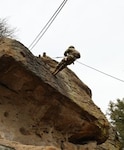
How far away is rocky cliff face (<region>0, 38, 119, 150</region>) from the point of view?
5.82m

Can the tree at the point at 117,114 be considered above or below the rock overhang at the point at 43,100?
above

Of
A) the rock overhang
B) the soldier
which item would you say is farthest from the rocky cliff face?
the soldier

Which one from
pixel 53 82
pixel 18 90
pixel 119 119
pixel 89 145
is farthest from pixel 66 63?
pixel 119 119

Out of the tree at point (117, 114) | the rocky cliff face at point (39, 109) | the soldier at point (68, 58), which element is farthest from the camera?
the tree at point (117, 114)

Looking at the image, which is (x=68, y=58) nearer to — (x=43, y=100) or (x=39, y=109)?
(x=43, y=100)

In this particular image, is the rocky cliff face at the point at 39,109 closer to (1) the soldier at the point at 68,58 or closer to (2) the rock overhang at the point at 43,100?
(2) the rock overhang at the point at 43,100

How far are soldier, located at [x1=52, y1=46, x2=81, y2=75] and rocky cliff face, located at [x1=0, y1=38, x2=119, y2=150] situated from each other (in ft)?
0.67

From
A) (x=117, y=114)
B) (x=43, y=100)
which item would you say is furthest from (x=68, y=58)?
(x=117, y=114)

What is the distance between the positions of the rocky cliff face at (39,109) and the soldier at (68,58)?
20cm

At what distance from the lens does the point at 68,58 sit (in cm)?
679

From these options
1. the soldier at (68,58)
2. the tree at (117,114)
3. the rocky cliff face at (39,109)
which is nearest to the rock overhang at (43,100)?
the rocky cliff face at (39,109)

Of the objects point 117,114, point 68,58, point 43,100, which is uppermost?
point 117,114

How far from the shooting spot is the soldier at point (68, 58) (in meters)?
6.80

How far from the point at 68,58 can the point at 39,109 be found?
113 centimetres
